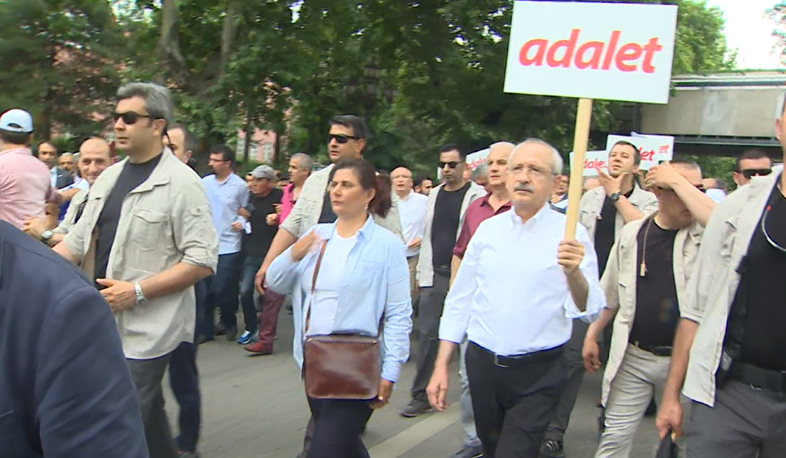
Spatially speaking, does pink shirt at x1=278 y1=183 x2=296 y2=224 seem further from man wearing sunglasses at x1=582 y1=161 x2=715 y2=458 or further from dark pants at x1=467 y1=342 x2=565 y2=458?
dark pants at x1=467 y1=342 x2=565 y2=458

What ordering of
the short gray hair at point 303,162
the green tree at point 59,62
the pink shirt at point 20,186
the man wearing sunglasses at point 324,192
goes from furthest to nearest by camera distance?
the green tree at point 59,62 → the short gray hair at point 303,162 → the man wearing sunglasses at point 324,192 → the pink shirt at point 20,186

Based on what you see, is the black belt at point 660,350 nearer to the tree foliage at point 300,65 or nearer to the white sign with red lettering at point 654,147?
the white sign with red lettering at point 654,147

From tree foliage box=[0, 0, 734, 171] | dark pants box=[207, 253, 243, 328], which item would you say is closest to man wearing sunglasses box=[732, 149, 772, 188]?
dark pants box=[207, 253, 243, 328]

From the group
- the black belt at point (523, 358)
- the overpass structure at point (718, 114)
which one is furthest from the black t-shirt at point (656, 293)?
the overpass structure at point (718, 114)

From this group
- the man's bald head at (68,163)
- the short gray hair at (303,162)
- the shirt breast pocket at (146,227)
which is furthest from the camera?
the man's bald head at (68,163)

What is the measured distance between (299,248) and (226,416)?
2477 mm

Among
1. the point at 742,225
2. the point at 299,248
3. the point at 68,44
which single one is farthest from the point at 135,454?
the point at 68,44

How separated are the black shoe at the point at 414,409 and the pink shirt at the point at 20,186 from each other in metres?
2.85

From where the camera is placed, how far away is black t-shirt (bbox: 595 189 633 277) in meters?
6.30

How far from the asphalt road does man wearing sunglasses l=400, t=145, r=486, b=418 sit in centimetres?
67

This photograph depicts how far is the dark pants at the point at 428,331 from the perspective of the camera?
6.40 meters

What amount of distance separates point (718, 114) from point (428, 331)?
21.2m

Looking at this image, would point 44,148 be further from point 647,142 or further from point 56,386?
point 56,386

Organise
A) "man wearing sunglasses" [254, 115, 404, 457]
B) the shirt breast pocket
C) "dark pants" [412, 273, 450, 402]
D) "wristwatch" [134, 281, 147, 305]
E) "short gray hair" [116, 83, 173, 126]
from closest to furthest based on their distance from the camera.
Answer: "wristwatch" [134, 281, 147, 305] → the shirt breast pocket → "short gray hair" [116, 83, 173, 126] → "man wearing sunglasses" [254, 115, 404, 457] → "dark pants" [412, 273, 450, 402]
